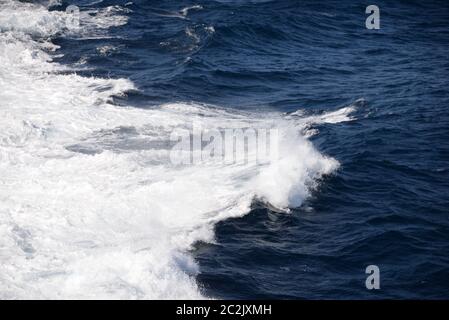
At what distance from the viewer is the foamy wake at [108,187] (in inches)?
602

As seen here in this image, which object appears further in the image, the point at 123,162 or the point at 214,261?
the point at 123,162

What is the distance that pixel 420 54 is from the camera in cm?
3388

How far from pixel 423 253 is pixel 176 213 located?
22.1 feet

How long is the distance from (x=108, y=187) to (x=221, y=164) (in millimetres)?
4040

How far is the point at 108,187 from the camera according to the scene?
20266 mm

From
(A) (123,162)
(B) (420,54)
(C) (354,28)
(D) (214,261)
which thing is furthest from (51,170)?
(C) (354,28)

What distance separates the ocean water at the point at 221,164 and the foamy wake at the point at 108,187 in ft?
0.23

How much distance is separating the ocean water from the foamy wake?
7 centimetres

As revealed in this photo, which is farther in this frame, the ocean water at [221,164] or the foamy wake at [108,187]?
the ocean water at [221,164]

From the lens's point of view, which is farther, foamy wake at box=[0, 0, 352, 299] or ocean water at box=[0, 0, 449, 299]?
ocean water at box=[0, 0, 449, 299]

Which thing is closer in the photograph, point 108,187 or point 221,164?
point 108,187

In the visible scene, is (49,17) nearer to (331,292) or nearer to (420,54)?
(420,54)

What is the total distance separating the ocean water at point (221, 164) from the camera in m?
15.7

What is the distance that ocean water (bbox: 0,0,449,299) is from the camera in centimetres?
1571
